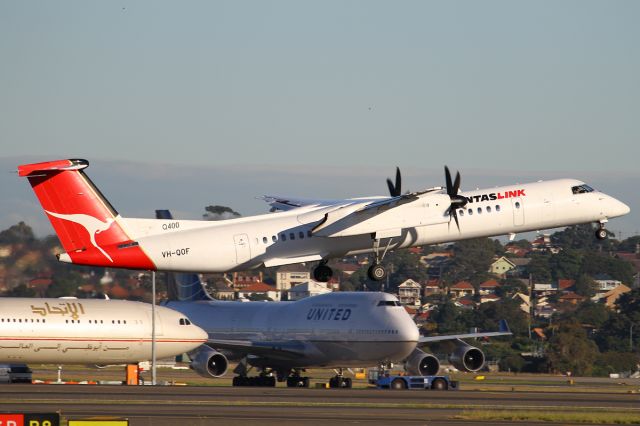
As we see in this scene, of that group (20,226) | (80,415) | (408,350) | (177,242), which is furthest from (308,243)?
(20,226)

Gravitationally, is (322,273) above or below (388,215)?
below

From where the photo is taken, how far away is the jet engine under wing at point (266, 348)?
85500 mm

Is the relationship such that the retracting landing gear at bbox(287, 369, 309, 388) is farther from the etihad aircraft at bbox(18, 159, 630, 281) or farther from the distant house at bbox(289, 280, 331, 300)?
the distant house at bbox(289, 280, 331, 300)

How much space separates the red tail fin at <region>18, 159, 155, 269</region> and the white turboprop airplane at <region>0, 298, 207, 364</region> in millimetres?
22356

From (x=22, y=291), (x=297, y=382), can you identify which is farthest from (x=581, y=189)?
(x=22, y=291)

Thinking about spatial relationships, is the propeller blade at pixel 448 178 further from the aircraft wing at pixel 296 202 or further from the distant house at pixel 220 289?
the distant house at pixel 220 289

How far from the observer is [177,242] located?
192 feet

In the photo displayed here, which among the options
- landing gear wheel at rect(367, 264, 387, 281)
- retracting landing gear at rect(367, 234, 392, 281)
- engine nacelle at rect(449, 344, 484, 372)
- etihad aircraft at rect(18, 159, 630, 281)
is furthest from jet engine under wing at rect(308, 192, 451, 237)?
engine nacelle at rect(449, 344, 484, 372)

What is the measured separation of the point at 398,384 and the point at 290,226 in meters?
22.5

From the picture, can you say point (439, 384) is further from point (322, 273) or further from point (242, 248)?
point (242, 248)

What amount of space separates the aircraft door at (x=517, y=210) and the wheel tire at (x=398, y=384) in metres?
19.3

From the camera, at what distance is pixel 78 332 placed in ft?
263

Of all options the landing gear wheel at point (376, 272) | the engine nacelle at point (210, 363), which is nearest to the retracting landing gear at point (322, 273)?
the landing gear wheel at point (376, 272)

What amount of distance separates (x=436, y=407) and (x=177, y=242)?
14065mm
